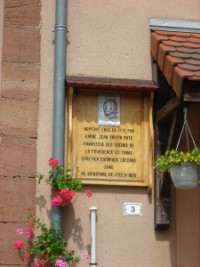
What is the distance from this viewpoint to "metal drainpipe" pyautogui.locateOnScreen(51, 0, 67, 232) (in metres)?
6.25

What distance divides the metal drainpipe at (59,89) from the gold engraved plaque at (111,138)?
0.32 ft

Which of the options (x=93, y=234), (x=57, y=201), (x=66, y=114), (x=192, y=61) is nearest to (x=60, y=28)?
(x=66, y=114)

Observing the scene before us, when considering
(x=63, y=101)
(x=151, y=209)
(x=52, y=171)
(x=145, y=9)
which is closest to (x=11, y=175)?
(x=52, y=171)

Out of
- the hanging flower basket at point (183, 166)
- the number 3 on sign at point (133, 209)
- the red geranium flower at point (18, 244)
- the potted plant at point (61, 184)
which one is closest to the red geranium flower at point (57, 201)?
the potted plant at point (61, 184)

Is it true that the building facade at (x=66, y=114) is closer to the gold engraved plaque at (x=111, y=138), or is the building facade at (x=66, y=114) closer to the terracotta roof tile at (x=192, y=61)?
the gold engraved plaque at (x=111, y=138)

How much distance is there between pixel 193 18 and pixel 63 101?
5.03ft

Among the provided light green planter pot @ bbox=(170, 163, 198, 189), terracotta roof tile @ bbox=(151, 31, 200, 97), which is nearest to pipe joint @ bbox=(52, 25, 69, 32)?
terracotta roof tile @ bbox=(151, 31, 200, 97)

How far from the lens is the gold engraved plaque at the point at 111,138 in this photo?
21.1ft

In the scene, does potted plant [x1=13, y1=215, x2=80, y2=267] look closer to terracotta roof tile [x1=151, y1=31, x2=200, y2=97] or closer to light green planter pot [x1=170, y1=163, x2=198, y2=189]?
light green planter pot [x1=170, y1=163, x2=198, y2=189]

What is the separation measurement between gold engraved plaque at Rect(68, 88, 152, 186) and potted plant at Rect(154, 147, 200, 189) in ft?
1.72

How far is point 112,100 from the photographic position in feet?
21.7

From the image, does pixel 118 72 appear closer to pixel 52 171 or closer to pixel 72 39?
pixel 72 39

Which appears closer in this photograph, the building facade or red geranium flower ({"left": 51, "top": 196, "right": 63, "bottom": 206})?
red geranium flower ({"left": 51, "top": 196, "right": 63, "bottom": 206})

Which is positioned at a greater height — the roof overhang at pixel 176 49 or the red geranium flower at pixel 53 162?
the roof overhang at pixel 176 49
